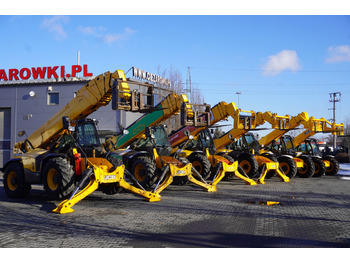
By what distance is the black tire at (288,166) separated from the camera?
17531 millimetres

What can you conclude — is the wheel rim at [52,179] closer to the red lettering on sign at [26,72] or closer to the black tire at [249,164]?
the black tire at [249,164]

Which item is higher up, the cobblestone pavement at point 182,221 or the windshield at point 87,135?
the windshield at point 87,135

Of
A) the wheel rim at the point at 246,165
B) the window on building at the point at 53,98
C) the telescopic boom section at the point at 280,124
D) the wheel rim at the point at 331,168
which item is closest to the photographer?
the wheel rim at the point at 246,165

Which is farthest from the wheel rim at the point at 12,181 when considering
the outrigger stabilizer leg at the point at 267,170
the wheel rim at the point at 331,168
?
the wheel rim at the point at 331,168

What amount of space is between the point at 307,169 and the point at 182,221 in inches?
504

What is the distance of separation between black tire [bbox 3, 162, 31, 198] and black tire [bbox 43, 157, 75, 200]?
1400 mm

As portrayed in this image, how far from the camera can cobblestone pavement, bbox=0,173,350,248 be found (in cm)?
627

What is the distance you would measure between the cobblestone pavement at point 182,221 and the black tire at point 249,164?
4.44m

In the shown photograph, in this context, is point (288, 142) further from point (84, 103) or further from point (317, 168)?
point (84, 103)

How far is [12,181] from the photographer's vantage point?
38.0 ft

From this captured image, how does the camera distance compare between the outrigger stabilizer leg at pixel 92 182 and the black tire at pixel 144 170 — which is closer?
the outrigger stabilizer leg at pixel 92 182

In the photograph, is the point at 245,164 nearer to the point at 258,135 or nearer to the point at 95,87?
the point at 258,135

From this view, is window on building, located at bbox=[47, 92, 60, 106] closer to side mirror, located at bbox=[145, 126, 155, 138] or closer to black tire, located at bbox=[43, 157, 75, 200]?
side mirror, located at bbox=[145, 126, 155, 138]

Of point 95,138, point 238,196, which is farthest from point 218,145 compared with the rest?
point 95,138
